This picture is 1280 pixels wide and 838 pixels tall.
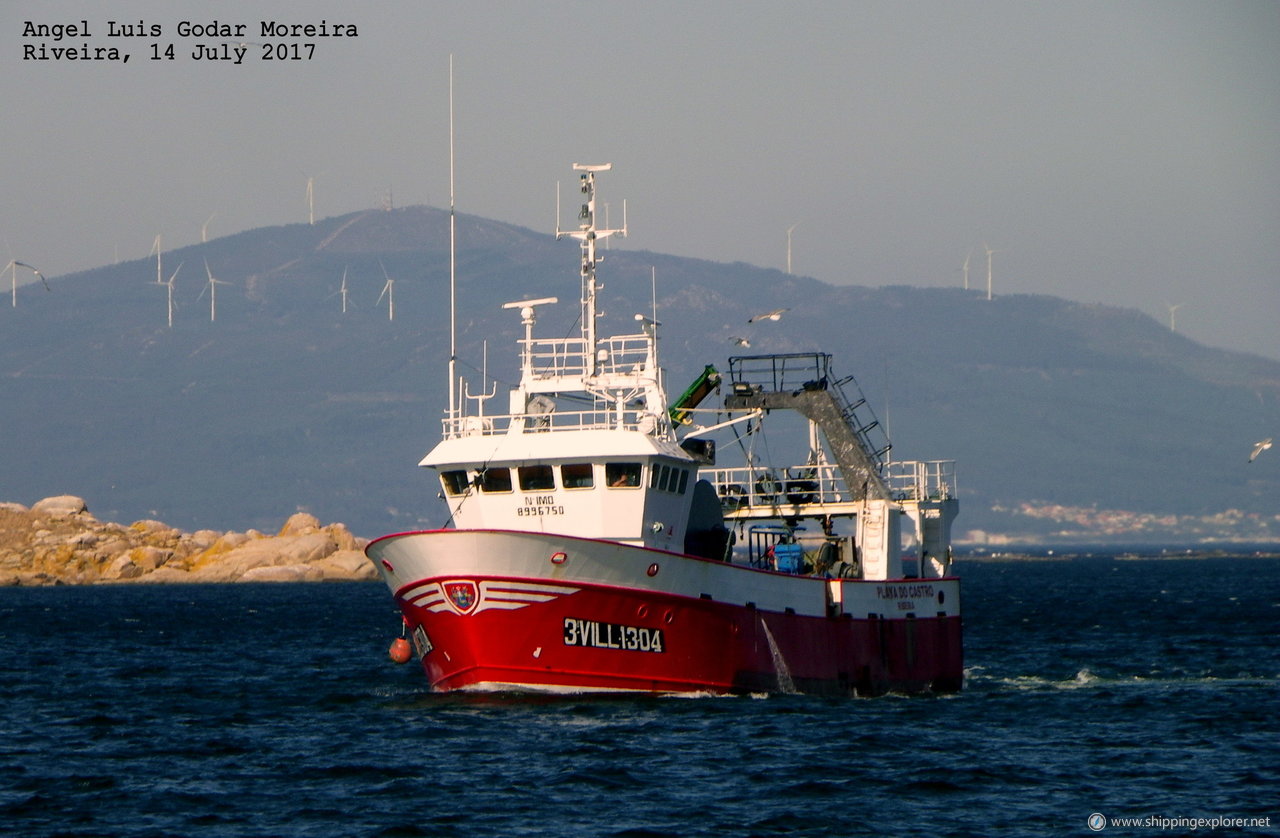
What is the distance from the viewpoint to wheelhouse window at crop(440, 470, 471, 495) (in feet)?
130

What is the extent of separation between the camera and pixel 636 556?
36.1 metres

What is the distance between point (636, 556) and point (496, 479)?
439 centimetres

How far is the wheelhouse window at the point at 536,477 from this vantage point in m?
38.7

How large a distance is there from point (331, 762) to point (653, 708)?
7118 mm

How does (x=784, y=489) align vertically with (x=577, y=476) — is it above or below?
below

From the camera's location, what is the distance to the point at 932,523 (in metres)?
48.4

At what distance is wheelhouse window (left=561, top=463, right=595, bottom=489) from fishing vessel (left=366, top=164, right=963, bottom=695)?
0.03 metres

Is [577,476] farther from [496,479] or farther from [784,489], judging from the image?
[784,489]

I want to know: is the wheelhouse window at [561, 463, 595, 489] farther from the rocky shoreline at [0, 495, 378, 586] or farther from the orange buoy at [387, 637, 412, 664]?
the rocky shoreline at [0, 495, 378, 586]

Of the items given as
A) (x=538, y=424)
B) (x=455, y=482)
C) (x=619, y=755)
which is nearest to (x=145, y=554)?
(x=455, y=482)

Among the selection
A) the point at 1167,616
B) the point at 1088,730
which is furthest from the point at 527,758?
the point at 1167,616
